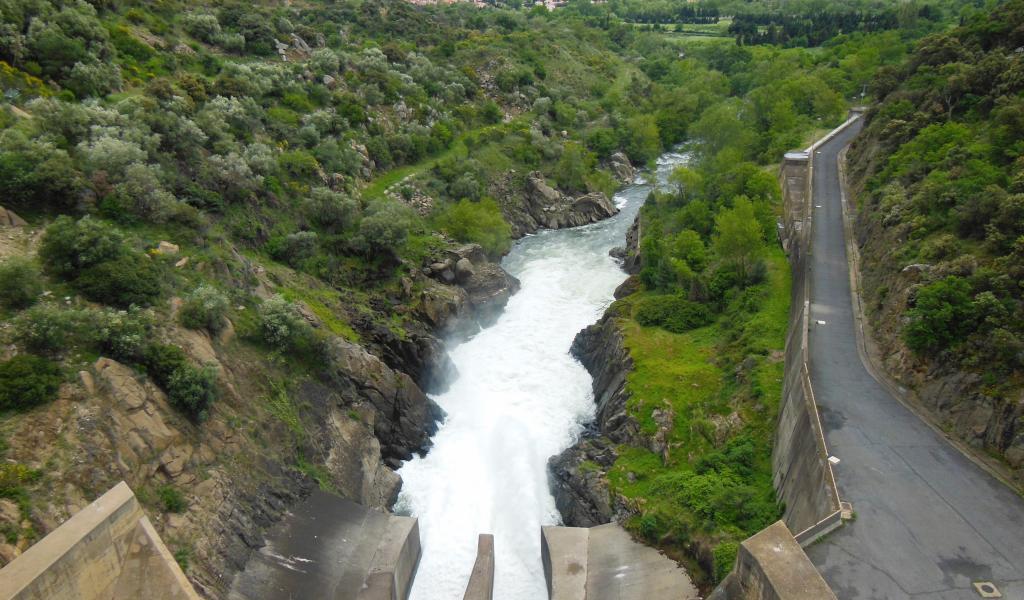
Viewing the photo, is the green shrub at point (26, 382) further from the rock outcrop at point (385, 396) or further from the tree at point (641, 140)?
the tree at point (641, 140)

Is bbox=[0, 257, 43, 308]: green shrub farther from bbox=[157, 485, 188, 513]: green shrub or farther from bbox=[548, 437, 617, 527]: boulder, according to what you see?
bbox=[548, 437, 617, 527]: boulder

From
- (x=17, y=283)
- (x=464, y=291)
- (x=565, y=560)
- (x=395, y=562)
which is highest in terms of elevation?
(x=17, y=283)

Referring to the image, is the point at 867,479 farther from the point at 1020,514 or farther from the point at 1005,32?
the point at 1005,32

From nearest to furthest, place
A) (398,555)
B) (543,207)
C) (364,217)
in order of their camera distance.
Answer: (398,555) < (364,217) < (543,207)

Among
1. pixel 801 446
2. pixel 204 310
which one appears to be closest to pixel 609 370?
pixel 801 446

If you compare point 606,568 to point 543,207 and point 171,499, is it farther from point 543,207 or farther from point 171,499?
point 543,207
